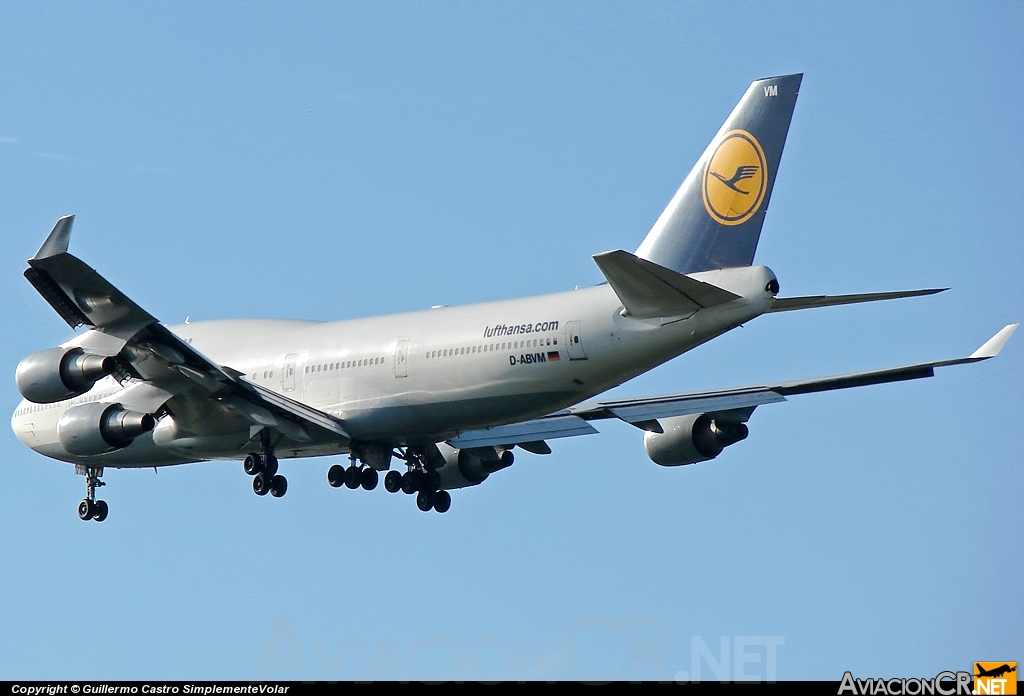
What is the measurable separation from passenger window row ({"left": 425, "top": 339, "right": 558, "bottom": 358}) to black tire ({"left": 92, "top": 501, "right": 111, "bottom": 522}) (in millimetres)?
10674

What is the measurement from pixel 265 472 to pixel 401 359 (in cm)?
393

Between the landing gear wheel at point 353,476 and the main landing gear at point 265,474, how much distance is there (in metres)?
1.47

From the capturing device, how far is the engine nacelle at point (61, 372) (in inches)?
1358

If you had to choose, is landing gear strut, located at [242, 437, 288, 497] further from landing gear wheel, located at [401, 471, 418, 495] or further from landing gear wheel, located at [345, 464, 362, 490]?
landing gear wheel, located at [401, 471, 418, 495]

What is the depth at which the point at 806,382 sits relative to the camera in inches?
1437

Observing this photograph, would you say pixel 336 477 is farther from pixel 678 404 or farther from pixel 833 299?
pixel 833 299

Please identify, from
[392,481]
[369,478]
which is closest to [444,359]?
[369,478]

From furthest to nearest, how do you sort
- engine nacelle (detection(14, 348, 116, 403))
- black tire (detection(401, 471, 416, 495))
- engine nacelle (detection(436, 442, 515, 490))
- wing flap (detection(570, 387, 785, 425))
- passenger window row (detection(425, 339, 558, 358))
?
engine nacelle (detection(436, 442, 515, 490)), black tire (detection(401, 471, 416, 495)), wing flap (detection(570, 387, 785, 425)), engine nacelle (detection(14, 348, 116, 403)), passenger window row (detection(425, 339, 558, 358))

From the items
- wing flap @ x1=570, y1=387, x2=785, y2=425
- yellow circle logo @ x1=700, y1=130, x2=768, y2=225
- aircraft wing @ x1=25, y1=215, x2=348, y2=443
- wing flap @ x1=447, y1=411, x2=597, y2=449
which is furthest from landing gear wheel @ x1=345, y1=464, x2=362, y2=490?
yellow circle logo @ x1=700, y1=130, x2=768, y2=225

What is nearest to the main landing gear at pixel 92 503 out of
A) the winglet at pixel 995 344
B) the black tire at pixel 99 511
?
the black tire at pixel 99 511

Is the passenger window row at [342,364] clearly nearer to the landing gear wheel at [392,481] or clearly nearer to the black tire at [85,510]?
the landing gear wheel at [392,481]

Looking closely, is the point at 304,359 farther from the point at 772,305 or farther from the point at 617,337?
the point at 772,305

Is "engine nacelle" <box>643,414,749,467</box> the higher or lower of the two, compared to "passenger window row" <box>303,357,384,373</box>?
higher

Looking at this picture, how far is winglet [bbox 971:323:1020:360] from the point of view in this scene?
32.5 metres
